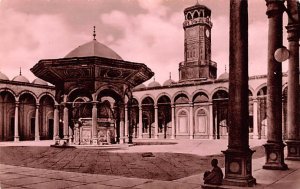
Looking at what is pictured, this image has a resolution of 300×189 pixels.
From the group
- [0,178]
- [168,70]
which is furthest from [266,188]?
[168,70]

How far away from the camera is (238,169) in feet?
18.2

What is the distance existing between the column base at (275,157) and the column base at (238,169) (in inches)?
94.5

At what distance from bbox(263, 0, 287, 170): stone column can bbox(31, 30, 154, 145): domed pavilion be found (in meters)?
7.21

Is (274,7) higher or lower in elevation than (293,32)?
higher

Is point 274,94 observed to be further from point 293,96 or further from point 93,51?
point 93,51

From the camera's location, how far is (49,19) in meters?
8.70

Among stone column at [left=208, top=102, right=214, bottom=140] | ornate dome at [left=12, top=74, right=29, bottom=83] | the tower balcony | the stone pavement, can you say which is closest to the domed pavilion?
the stone pavement

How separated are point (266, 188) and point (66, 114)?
35.8 feet

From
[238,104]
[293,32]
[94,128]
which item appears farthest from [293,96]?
[94,128]

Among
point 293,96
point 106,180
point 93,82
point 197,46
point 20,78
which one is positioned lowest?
point 106,180

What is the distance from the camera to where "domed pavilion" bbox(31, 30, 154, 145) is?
45.2 ft

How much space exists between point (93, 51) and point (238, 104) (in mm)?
10575

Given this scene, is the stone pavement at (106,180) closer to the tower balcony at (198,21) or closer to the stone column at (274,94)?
the stone column at (274,94)

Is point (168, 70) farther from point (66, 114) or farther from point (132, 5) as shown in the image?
point (132, 5)
